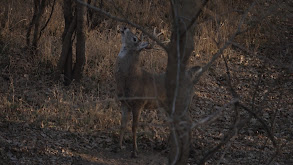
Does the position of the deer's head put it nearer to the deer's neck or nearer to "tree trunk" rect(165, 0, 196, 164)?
the deer's neck

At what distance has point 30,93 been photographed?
791cm

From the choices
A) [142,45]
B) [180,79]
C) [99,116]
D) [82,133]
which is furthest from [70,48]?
[180,79]

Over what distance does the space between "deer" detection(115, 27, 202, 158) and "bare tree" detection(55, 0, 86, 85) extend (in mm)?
1887

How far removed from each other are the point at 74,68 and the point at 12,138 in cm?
254

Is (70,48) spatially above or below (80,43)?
below

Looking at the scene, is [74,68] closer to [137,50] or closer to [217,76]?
[137,50]

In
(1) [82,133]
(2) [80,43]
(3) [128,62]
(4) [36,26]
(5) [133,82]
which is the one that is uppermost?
(4) [36,26]

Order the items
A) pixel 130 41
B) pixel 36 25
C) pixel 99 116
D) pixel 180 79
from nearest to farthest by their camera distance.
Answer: pixel 180 79 → pixel 130 41 → pixel 99 116 → pixel 36 25

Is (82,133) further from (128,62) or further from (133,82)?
(128,62)

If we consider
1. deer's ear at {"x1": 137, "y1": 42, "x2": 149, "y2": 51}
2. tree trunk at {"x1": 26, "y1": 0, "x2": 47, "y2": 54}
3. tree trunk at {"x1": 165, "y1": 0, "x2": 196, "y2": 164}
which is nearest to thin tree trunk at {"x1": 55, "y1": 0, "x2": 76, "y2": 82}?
tree trunk at {"x1": 26, "y1": 0, "x2": 47, "y2": 54}

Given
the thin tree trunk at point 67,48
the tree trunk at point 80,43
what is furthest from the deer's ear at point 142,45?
the thin tree trunk at point 67,48

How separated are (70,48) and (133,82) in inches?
95.9

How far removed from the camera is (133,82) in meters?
6.50

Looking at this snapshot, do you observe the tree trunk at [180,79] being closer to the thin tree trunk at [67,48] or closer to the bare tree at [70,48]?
the bare tree at [70,48]
